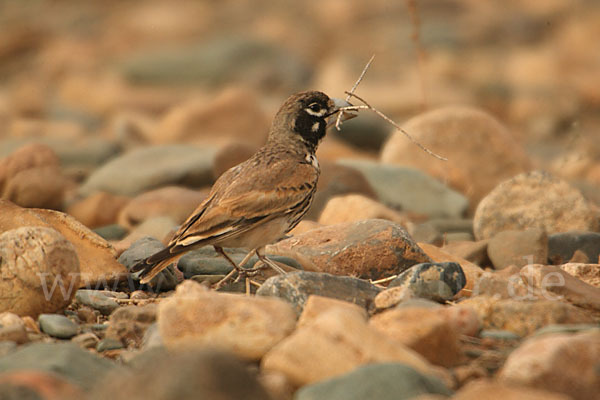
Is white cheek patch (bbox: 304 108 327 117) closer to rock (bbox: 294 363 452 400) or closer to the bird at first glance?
the bird

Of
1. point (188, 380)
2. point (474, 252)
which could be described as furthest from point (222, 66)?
point (188, 380)

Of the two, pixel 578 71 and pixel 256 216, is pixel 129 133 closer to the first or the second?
pixel 256 216

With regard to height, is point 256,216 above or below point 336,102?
below

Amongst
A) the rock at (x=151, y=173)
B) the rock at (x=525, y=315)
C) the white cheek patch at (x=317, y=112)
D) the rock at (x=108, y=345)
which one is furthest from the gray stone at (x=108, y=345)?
the rock at (x=151, y=173)

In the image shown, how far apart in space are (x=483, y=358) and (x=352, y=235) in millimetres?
2032

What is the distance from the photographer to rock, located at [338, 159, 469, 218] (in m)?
9.54

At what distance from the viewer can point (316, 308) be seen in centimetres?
451

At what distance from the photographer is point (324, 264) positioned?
6219 millimetres

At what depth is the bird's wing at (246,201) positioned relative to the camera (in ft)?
18.9

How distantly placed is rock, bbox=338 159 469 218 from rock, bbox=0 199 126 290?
411 cm

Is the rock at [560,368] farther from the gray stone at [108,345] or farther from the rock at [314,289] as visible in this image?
the gray stone at [108,345]

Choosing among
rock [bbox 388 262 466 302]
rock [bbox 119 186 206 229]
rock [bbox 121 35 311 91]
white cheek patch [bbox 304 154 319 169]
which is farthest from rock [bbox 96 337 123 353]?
rock [bbox 121 35 311 91]

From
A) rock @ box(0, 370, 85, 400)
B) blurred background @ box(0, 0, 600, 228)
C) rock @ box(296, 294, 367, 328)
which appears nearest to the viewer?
rock @ box(0, 370, 85, 400)

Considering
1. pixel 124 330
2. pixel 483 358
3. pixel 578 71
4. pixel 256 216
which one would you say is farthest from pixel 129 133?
pixel 578 71
